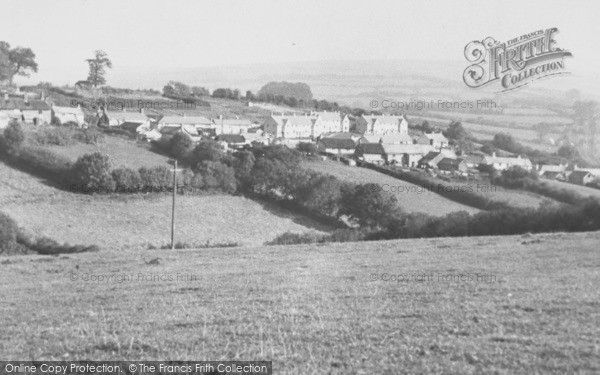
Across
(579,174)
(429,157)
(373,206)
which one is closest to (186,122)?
(429,157)

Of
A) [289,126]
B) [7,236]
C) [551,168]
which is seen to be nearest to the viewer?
[7,236]

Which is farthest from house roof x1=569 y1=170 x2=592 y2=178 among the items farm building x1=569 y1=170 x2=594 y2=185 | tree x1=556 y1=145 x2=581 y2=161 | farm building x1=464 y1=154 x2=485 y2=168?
farm building x1=464 y1=154 x2=485 y2=168

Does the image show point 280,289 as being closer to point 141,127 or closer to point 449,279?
point 449,279

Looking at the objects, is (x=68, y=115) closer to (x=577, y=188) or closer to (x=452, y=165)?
(x=452, y=165)

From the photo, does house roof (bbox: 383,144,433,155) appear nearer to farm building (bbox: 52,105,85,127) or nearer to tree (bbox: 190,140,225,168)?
tree (bbox: 190,140,225,168)

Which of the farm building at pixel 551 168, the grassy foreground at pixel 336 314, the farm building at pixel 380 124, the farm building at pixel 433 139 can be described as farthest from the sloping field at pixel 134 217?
the farm building at pixel 380 124

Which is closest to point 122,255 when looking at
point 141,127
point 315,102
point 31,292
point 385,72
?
point 31,292
